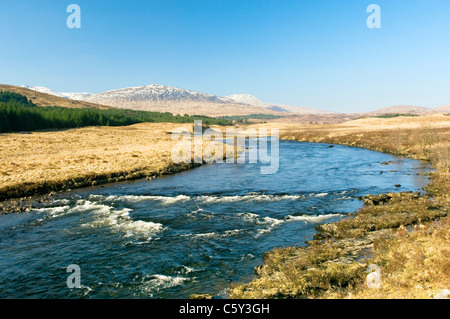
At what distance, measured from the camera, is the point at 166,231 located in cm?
1867

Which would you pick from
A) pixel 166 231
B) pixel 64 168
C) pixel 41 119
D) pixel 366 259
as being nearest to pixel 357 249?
pixel 366 259

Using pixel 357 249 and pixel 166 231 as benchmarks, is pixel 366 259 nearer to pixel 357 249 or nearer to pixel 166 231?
pixel 357 249

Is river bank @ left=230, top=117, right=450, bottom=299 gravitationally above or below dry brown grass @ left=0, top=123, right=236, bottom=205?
below

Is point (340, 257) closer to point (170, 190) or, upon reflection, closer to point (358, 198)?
point (358, 198)

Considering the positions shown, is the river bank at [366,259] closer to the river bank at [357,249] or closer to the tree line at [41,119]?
the river bank at [357,249]

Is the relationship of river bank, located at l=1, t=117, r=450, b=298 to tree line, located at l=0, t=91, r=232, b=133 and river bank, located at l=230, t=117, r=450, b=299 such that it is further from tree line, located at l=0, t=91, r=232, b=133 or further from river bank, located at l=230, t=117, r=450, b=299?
tree line, located at l=0, t=91, r=232, b=133

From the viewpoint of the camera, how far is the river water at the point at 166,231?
12.7m

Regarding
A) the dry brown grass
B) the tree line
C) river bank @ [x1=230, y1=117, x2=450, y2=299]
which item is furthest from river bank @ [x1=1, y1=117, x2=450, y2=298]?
the tree line

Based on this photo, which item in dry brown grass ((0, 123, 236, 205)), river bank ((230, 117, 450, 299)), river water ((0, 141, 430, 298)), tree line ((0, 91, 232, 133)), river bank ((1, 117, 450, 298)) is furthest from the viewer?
tree line ((0, 91, 232, 133))

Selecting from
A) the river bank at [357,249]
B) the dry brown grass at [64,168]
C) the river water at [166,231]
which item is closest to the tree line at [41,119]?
the dry brown grass at [64,168]

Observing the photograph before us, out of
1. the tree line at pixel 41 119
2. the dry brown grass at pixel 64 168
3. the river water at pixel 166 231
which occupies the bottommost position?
the river water at pixel 166 231

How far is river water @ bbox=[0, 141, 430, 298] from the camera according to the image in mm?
12703
